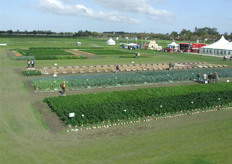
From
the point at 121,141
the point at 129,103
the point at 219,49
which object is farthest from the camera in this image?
the point at 219,49

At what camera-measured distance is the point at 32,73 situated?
33406 mm

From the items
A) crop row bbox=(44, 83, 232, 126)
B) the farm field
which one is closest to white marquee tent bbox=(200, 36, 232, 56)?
crop row bbox=(44, 83, 232, 126)

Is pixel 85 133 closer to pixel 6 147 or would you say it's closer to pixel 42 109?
pixel 6 147

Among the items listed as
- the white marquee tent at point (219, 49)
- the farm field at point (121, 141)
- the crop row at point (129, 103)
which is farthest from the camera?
the white marquee tent at point (219, 49)

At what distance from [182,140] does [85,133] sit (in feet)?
19.1

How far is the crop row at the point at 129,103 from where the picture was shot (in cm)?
1786

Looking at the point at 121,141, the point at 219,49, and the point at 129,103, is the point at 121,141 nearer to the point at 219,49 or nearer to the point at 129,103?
the point at 129,103

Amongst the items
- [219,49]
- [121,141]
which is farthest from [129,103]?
[219,49]

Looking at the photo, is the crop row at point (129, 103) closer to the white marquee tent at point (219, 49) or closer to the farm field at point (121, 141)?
the farm field at point (121, 141)

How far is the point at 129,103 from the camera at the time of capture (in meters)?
→ 20.6

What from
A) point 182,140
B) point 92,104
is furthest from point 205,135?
point 92,104

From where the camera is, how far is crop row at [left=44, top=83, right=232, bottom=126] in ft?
58.6

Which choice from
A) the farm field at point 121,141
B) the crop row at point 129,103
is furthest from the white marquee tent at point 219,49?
the farm field at point 121,141

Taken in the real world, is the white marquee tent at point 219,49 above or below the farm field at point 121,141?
above
